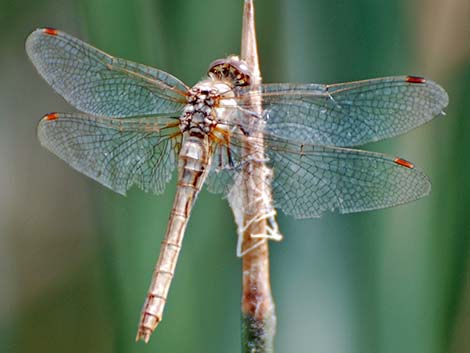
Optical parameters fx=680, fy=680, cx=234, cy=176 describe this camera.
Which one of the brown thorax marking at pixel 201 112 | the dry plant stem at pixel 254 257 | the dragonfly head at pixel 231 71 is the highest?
the dragonfly head at pixel 231 71

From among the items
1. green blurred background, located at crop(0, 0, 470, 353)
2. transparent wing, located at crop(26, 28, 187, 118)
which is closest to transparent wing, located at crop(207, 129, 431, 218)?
green blurred background, located at crop(0, 0, 470, 353)

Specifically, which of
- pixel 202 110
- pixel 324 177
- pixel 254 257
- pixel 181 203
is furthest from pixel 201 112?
pixel 254 257

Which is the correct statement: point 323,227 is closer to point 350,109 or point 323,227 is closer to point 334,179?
point 334,179

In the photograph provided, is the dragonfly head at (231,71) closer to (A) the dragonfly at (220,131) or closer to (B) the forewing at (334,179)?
(A) the dragonfly at (220,131)

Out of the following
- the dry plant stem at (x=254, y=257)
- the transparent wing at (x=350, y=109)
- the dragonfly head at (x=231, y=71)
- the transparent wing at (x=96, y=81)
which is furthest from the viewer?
the transparent wing at (x=96, y=81)

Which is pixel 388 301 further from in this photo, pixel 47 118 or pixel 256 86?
pixel 47 118

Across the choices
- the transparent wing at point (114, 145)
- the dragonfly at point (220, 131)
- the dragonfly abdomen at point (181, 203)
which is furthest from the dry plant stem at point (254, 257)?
the transparent wing at point (114, 145)

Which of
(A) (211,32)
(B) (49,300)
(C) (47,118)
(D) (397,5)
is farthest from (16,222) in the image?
(D) (397,5)
